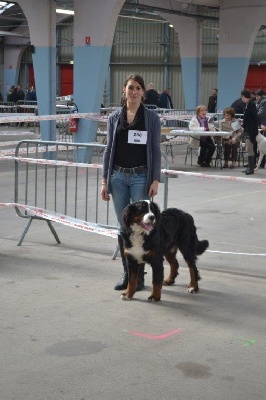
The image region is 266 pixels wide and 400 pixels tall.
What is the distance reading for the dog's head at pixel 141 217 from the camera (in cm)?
541

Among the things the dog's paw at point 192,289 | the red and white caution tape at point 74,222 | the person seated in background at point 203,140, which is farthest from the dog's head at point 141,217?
the person seated in background at point 203,140

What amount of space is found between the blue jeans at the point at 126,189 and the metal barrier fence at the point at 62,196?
3.65 ft

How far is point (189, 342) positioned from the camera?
4.84 m

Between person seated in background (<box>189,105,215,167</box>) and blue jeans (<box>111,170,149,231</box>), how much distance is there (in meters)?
9.72

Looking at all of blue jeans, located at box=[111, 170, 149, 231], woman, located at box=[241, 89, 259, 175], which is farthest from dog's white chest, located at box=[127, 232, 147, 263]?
woman, located at box=[241, 89, 259, 175]

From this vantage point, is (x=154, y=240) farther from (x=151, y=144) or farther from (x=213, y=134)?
(x=213, y=134)

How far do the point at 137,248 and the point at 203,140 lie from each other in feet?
34.0

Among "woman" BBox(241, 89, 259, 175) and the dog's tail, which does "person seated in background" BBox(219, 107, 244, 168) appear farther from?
the dog's tail

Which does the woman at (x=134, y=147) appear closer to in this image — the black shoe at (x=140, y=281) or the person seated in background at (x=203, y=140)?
the black shoe at (x=140, y=281)

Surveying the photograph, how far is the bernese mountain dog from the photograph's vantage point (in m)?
5.49

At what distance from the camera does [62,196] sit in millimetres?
11117

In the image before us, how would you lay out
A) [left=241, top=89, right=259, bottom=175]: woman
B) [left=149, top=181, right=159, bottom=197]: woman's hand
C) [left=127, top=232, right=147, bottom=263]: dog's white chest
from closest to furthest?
1. [left=127, top=232, right=147, bottom=263]: dog's white chest
2. [left=149, top=181, right=159, bottom=197]: woman's hand
3. [left=241, top=89, right=259, bottom=175]: woman

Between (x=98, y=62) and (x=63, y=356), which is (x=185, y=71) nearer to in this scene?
(x=98, y=62)

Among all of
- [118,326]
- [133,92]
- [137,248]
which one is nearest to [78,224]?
[137,248]
